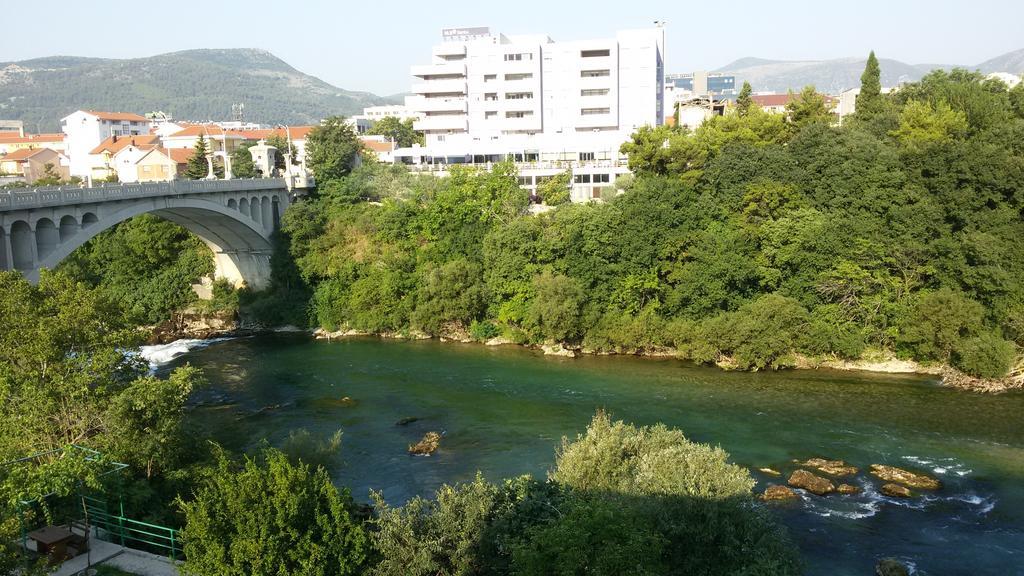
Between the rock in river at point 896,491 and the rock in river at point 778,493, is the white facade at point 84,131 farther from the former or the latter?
the rock in river at point 896,491

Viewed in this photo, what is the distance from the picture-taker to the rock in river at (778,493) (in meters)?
20.5

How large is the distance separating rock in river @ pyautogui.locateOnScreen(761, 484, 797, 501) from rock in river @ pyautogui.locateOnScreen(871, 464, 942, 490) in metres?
3.04

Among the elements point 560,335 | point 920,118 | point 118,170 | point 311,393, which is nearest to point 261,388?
point 311,393

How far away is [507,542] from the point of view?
12609mm

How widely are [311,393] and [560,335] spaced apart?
11.4 metres

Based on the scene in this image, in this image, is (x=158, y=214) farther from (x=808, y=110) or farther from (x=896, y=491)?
(x=808, y=110)

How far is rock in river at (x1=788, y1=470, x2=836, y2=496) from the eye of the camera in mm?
20828

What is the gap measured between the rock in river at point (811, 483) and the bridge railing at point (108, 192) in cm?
2504

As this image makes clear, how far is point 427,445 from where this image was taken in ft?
80.0

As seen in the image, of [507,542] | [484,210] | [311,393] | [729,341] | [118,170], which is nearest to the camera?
[507,542]

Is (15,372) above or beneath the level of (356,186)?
beneath

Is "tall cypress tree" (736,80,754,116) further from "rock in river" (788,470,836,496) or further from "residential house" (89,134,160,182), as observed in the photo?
"residential house" (89,134,160,182)

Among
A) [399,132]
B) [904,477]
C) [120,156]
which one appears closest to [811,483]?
[904,477]

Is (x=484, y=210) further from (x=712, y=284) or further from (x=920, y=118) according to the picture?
(x=920, y=118)
